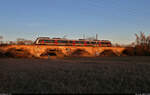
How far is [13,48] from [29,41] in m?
28.0

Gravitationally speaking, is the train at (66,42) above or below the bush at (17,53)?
above

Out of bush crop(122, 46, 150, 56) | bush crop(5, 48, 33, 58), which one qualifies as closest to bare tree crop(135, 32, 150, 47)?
bush crop(122, 46, 150, 56)

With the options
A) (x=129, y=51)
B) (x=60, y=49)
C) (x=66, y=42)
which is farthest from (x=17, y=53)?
(x=129, y=51)

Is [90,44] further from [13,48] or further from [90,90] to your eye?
[90,90]

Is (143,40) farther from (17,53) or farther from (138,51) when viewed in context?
(17,53)

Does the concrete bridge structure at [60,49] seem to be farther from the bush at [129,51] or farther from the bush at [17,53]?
the bush at [129,51]

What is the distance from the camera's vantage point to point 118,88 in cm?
656

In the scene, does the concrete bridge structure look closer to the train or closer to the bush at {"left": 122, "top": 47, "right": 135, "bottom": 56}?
the train

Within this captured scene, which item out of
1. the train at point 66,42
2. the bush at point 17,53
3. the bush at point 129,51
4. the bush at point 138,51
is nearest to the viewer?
the bush at point 17,53

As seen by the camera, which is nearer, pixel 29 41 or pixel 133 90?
pixel 133 90

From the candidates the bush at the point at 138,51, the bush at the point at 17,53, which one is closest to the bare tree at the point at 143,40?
the bush at the point at 138,51

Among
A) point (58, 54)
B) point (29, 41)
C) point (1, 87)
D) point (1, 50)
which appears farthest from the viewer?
point (29, 41)

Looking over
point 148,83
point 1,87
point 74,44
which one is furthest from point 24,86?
point 74,44

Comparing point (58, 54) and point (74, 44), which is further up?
point (74, 44)
